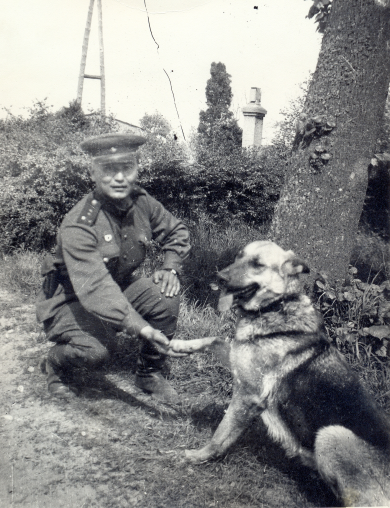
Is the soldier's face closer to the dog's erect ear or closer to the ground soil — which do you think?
the dog's erect ear

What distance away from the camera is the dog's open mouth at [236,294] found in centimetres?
292

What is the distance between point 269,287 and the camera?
2.91 meters

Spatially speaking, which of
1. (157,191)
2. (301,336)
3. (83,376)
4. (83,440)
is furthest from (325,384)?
(157,191)

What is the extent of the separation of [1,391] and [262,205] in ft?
18.8

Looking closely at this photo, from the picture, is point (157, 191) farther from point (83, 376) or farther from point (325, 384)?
point (325, 384)

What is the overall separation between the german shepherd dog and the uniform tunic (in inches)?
30.4

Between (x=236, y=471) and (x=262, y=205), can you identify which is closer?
(x=236, y=471)

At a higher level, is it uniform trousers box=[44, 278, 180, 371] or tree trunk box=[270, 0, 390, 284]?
tree trunk box=[270, 0, 390, 284]

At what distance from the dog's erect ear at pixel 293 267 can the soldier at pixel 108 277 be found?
3.24 feet

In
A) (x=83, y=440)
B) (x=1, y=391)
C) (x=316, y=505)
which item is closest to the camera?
(x=316, y=505)

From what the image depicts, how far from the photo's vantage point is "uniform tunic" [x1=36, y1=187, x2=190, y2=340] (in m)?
2.91

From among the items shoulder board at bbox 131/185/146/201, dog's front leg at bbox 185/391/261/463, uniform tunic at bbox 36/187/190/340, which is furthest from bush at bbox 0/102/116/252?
dog's front leg at bbox 185/391/261/463

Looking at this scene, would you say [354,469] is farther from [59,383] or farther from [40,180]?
[40,180]

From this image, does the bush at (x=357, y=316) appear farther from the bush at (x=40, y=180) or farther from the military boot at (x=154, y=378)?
the bush at (x=40, y=180)
